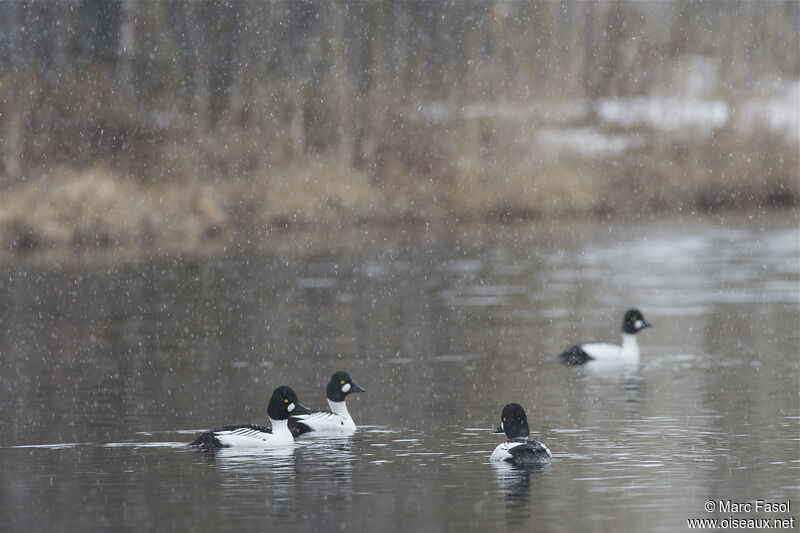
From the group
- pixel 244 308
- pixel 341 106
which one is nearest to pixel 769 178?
pixel 341 106

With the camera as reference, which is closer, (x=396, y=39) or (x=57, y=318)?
(x=57, y=318)

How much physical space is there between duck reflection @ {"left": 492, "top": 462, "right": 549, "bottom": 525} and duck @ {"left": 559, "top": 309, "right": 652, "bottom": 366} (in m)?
7.63

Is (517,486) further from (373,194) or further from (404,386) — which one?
(373,194)

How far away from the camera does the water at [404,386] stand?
1293 centimetres

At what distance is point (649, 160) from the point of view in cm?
4941

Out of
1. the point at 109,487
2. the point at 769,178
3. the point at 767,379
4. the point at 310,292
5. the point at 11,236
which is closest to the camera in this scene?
the point at 109,487

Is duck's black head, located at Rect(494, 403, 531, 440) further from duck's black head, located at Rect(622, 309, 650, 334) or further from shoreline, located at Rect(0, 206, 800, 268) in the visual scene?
shoreline, located at Rect(0, 206, 800, 268)

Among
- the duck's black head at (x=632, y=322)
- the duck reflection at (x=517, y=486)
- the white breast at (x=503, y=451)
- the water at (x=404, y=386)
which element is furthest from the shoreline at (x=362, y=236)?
the duck reflection at (x=517, y=486)

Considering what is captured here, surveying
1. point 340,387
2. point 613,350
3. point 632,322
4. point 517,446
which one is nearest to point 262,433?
point 340,387

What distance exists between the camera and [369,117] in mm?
51906

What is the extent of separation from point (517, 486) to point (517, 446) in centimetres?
74

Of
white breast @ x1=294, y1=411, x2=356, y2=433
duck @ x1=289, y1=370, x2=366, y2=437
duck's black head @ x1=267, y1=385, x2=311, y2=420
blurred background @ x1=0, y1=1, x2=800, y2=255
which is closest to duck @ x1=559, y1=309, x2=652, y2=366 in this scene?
duck @ x1=289, y1=370, x2=366, y2=437

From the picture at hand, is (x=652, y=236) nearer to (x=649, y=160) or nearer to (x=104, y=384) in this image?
(x=649, y=160)

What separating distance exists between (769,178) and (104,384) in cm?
3130
